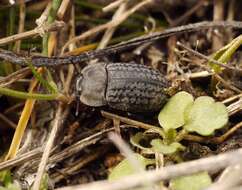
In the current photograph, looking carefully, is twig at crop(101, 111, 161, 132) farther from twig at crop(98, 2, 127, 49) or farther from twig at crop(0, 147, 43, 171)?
twig at crop(98, 2, 127, 49)

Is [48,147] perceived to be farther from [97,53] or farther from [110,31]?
[110,31]

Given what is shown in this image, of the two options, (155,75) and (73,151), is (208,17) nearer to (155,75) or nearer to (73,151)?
(155,75)

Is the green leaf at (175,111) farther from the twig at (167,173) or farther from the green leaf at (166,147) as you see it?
the twig at (167,173)

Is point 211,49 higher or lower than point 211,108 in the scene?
higher

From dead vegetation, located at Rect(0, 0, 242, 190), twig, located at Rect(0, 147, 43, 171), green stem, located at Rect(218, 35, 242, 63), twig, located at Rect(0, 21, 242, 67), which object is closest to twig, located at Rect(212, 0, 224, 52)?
dead vegetation, located at Rect(0, 0, 242, 190)

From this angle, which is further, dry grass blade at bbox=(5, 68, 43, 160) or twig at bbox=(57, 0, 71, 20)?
twig at bbox=(57, 0, 71, 20)

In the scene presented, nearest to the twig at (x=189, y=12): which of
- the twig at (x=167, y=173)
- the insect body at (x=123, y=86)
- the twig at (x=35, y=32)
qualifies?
the insect body at (x=123, y=86)

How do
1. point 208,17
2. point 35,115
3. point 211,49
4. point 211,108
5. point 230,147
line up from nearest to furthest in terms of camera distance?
point 211,108, point 230,147, point 35,115, point 211,49, point 208,17

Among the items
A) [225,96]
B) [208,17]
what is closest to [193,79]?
[225,96]
